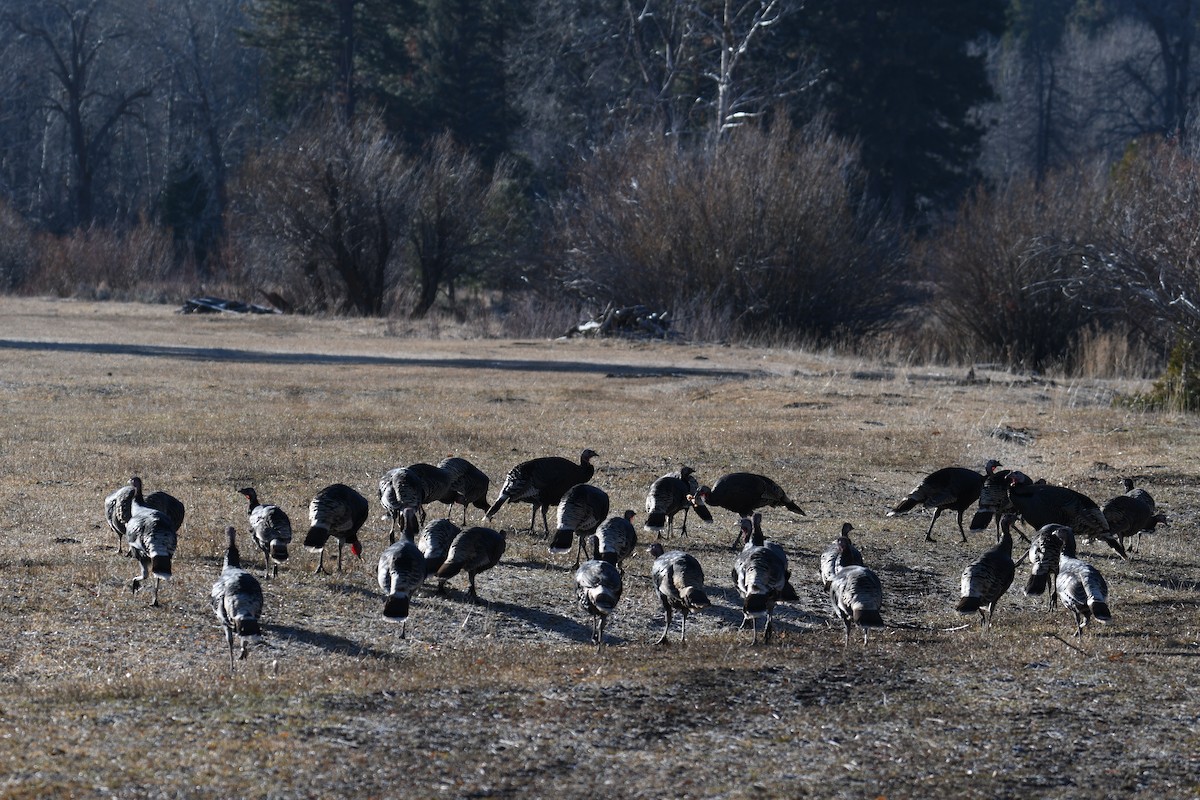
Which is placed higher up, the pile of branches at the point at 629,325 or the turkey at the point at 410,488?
the pile of branches at the point at 629,325

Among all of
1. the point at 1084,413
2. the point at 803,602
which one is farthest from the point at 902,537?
the point at 1084,413

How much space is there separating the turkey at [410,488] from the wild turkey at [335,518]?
0.97ft

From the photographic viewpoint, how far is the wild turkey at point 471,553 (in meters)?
9.42

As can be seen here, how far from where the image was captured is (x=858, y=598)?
337 inches

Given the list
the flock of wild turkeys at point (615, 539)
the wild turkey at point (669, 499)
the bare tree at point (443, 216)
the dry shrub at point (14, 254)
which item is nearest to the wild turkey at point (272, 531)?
the flock of wild turkeys at point (615, 539)

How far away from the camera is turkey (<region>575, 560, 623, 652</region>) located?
28.0 feet

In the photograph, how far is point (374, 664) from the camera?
26.9 feet

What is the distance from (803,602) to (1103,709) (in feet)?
10.1

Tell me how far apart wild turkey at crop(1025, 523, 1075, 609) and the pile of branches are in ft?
75.9

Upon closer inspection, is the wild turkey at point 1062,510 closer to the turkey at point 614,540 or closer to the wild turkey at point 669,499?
the wild turkey at point 669,499

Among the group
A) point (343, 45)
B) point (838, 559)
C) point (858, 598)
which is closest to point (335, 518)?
point (838, 559)

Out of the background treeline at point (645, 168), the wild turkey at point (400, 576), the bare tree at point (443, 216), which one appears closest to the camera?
the wild turkey at point (400, 576)

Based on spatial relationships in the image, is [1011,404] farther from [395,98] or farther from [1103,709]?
[395,98]

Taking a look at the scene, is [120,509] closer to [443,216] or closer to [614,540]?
[614,540]
